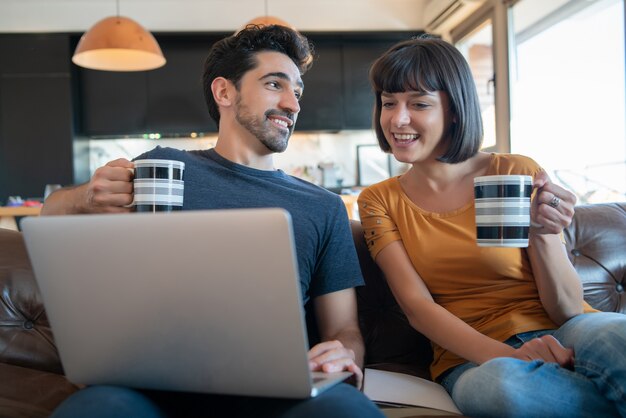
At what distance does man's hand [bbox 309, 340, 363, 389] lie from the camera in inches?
39.9

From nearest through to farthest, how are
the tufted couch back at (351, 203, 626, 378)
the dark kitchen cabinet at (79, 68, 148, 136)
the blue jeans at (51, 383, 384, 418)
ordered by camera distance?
the blue jeans at (51, 383, 384, 418), the tufted couch back at (351, 203, 626, 378), the dark kitchen cabinet at (79, 68, 148, 136)

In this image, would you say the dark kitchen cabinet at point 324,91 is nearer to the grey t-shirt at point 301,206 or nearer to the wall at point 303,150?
the wall at point 303,150

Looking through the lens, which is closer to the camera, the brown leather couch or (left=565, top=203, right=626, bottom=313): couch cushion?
the brown leather couch

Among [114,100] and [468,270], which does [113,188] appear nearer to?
[468,270]

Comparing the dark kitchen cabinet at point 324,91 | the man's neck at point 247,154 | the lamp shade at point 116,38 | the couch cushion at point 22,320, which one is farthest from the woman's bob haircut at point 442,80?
the dark kitchen cabinet at point 324,91

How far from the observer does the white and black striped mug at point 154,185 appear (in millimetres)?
1021

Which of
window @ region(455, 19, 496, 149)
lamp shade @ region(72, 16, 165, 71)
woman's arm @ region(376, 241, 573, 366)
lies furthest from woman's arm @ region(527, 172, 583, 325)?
window @ region(455, 19, 496, 149)

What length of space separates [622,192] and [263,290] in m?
3.29

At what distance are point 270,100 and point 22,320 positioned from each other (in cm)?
82

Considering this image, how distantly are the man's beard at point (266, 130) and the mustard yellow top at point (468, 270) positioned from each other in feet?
1.10

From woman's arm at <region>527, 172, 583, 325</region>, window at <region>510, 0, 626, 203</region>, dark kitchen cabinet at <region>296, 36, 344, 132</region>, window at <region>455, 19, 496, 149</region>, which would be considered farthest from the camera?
dark kitchen cabinet at <region>296, 36, 344, 132</region>

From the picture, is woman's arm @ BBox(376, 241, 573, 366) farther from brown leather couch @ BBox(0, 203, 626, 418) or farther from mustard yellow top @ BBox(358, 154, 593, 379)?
brown leather couch @ BBox(0, 203, 626, 418)

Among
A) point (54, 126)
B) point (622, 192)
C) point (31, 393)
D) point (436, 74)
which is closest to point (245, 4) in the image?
point (54, 126)

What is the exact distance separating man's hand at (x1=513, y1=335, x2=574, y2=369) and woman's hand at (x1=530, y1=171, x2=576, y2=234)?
0.74 feet
